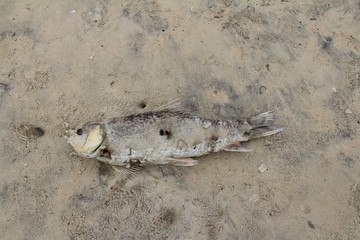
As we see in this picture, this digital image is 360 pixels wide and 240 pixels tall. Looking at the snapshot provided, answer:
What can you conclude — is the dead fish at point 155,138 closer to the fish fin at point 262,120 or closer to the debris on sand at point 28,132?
the fish fin at point 262,120

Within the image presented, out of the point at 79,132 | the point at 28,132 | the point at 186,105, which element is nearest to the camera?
the point at 79,132

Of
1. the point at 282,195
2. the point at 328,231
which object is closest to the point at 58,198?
the point at 282,195

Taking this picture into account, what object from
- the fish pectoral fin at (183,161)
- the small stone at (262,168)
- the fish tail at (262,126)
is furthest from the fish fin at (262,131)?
the fish pectoral fin at (183,161)

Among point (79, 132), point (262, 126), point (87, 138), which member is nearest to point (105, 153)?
point (87, 138)

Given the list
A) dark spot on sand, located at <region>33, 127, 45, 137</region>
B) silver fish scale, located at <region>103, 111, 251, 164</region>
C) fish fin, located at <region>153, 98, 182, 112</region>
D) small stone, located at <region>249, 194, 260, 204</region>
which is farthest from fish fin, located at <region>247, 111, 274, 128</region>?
dark spot on sand, located at <region>33, 127, 45, 137</region>

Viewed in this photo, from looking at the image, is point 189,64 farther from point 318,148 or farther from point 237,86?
point 318,148

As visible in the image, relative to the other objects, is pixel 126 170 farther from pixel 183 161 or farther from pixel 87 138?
pixel 183 161

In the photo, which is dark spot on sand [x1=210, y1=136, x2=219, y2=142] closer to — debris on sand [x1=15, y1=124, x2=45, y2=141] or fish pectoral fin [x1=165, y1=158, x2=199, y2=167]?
fish pectoral fin [x1=165, y1=158, x2=199, y2=167]
